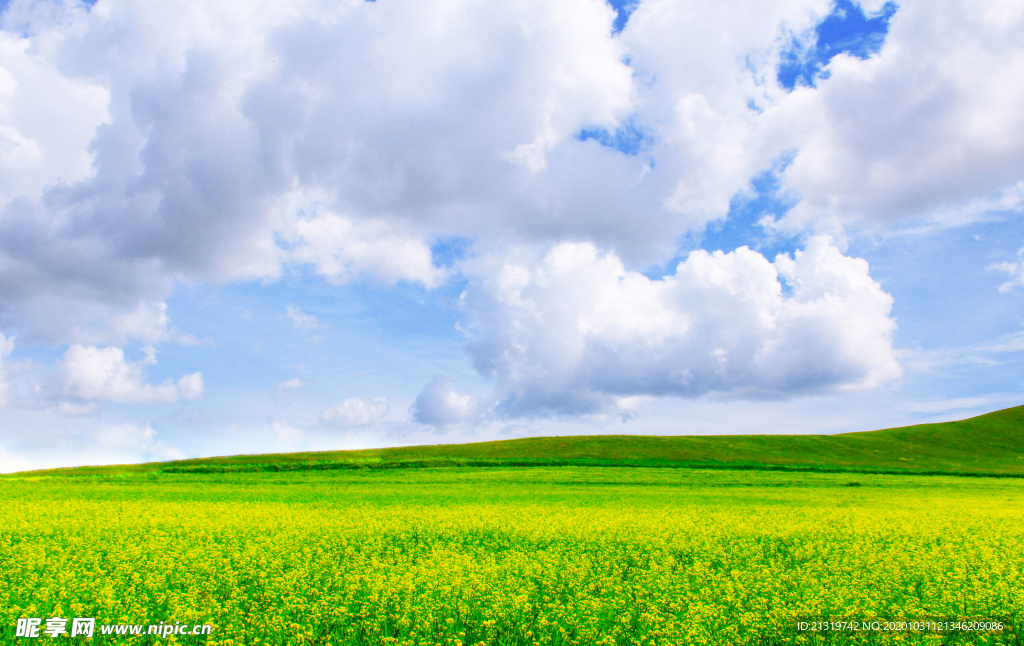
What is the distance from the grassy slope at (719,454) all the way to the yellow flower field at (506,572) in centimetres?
2347

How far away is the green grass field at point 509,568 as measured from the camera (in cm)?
668

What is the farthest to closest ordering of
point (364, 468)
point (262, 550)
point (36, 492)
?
point (364, 468), point (36, 492), point (262, 550)

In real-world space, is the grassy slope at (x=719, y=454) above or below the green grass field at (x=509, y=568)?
below

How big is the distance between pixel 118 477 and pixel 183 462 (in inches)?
486

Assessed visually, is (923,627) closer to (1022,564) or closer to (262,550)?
(1022,564)

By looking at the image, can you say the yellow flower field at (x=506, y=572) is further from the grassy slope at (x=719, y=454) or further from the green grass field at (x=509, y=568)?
the grassy slope at (x=719, y=454)

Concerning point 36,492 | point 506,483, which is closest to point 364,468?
point 506,483

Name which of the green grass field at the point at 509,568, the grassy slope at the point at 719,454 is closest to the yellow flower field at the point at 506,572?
the green grass field at the point at 509,568

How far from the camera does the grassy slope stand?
42844mm

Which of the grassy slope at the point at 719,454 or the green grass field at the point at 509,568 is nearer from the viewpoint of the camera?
the green grass field at the point at 509,568

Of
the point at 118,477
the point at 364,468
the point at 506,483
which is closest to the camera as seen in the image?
the point at 506,483

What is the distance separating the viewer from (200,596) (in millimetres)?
7609

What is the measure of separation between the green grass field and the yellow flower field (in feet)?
0.14

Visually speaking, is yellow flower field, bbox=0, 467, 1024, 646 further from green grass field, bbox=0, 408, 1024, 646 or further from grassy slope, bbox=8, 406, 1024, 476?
grassy slope, bbox=8, 406, 1024, 476
